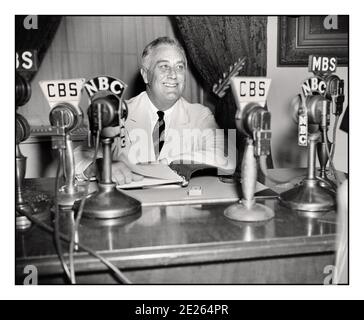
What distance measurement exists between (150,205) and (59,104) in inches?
16.1

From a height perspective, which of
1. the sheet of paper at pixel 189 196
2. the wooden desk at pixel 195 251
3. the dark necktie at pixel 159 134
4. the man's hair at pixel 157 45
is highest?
the man's hair at pixel 157 45

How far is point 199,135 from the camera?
2639 mm

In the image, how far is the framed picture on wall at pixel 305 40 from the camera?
268 cm

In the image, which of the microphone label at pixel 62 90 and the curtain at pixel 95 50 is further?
the curtain at pixel 95 50

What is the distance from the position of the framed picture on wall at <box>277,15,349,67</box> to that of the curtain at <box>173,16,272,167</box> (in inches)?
6.3

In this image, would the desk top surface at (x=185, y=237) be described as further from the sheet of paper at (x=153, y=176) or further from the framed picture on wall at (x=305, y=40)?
the framed picture on wall at (x=305, y=40)

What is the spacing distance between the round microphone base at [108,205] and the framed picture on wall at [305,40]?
6.39 feet

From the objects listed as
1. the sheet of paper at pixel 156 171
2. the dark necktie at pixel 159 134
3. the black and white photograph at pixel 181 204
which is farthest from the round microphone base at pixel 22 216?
the dark necktie at pixel 159 134

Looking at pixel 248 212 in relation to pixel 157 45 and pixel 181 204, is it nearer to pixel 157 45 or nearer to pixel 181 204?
pixel 181 204

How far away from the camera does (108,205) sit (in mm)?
1121

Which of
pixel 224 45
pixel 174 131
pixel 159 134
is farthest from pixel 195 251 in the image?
pixel 224 45

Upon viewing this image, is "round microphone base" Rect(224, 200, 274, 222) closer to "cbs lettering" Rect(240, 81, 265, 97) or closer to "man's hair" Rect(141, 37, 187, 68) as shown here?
"cbs lettering" Rect(240, 81, 265, 97)
